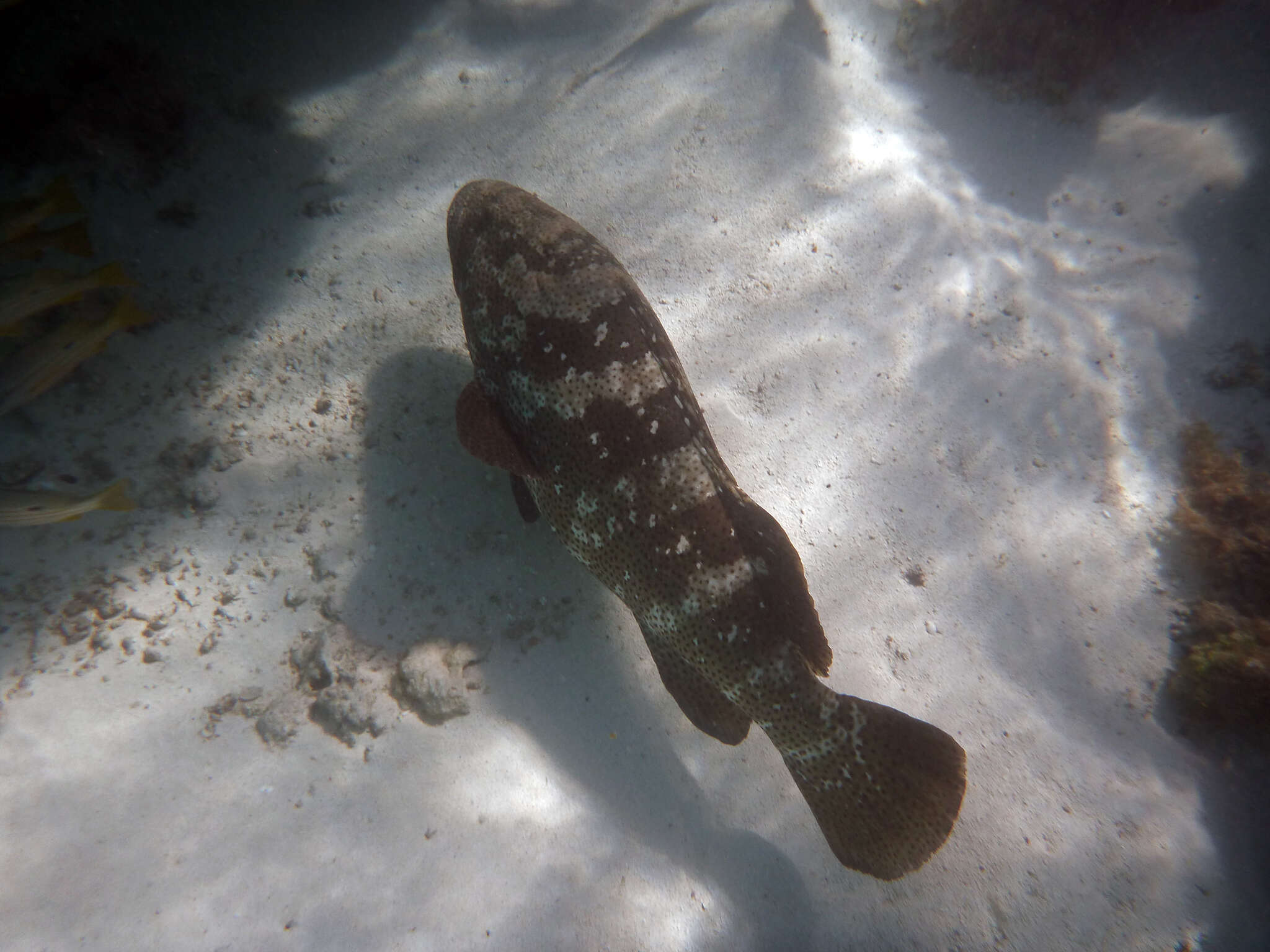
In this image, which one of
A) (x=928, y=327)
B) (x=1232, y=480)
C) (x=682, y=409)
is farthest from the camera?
(x=928, y=327)

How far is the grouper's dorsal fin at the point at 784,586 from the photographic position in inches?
112

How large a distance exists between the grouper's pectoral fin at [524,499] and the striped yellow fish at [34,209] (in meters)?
3.38

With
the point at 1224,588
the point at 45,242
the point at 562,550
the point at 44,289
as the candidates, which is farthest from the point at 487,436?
the point at 1224,588

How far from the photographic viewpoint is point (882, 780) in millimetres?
2834

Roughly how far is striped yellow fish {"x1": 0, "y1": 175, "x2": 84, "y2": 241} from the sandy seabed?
2.52ft

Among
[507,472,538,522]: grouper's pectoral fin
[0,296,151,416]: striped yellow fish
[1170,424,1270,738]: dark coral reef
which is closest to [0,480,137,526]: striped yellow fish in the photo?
[0,296,151,416]: striped yellow fish

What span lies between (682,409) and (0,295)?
411cm

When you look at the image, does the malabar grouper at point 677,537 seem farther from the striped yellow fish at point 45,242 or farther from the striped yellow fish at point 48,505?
the striped yellow fish at point 45,242

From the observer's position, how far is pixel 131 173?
461 cm

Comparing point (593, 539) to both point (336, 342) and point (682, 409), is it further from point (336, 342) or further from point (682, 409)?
point (336, 342)

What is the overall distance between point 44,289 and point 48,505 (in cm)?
137

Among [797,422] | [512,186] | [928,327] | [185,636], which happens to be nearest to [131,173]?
[512,186]

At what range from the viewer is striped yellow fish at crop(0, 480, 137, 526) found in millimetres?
3020

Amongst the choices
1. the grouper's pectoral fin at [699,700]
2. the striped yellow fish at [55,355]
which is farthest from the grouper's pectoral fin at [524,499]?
the striped yellow fish at [55,355]
